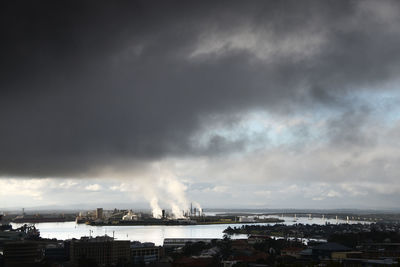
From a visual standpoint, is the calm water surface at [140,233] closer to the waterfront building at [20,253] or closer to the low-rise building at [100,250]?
the low-rise building at [100,250]

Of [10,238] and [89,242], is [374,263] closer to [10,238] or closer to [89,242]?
[89,242]

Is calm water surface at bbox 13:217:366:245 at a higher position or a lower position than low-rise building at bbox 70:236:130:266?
lower

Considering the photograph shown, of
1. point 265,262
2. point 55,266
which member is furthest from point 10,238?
point 265,262

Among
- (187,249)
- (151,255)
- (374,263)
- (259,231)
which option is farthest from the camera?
(259,231)

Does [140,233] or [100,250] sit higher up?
[100,250]

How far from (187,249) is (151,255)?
633 centimetres

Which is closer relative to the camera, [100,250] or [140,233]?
[100,250]

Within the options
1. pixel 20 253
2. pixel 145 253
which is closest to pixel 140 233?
pixel 145 253

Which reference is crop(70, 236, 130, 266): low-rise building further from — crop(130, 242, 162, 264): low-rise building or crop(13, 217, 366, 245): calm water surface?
crop(13, 217, 366, 245): calm water surface

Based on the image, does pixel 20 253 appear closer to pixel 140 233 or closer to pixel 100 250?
pixel 100 250

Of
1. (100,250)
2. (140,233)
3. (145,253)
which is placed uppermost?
(100,250)

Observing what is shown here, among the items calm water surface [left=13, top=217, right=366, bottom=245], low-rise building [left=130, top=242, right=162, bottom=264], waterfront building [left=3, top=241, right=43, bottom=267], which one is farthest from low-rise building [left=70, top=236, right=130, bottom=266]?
calm water surface [left=13, top=217, right=366, bottom=245]

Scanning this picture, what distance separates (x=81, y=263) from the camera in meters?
36.5

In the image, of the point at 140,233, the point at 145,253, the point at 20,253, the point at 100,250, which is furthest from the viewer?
the point at 140,233
